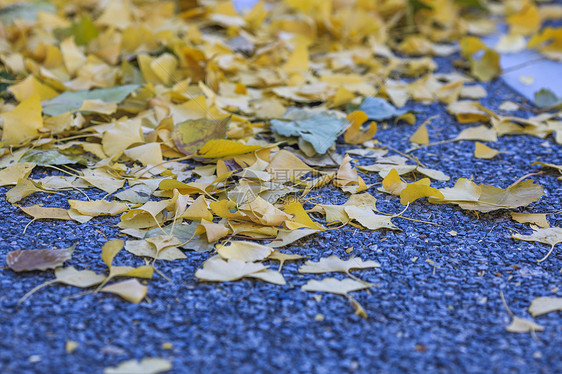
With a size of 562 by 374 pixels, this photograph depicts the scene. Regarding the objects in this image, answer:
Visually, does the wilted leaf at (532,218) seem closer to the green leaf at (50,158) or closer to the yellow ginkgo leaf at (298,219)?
the yellow ginkgo leaf at (298,219)

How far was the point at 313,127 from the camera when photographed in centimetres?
134

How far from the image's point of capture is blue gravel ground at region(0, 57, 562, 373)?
0.73m

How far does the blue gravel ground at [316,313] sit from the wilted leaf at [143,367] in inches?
0.6

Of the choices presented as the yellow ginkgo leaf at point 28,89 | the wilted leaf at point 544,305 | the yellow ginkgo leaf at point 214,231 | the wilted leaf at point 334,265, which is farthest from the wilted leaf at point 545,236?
the yellow ginkgo leaf at point 28,89

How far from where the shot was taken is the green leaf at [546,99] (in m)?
1.55

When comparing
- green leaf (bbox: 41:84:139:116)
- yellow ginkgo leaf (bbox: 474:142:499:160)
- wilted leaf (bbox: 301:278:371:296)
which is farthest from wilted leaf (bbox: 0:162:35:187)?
yellow ginkgo leaf (bbox: 474:142:499:160)

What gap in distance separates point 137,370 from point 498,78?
1553 mm

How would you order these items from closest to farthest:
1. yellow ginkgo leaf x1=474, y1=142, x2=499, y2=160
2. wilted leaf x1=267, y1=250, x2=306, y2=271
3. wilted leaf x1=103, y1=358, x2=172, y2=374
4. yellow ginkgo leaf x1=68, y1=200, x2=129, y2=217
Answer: wilted leaf x1=103, y1=358, x2=172, y2=374 < wilted leaf x1=267, y1=250, x2=306, y2=271 < yellow ginkgo leaf x1=68, y1=200, x2=129, y2=217 < yellow ginkgo leaf x1=474, y1=142, x2=499, y2=160

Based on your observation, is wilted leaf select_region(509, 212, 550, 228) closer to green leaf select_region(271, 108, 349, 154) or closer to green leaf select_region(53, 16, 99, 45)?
green leaf select_region(271, 108, 349, 154)

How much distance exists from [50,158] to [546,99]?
1357 millimetres

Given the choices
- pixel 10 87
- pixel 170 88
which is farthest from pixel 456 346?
pixel 10 87

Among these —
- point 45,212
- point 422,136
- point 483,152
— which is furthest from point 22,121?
point 483,152

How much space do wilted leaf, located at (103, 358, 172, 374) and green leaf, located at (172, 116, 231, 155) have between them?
623 mm

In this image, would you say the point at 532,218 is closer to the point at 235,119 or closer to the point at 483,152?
the point at 483,152
